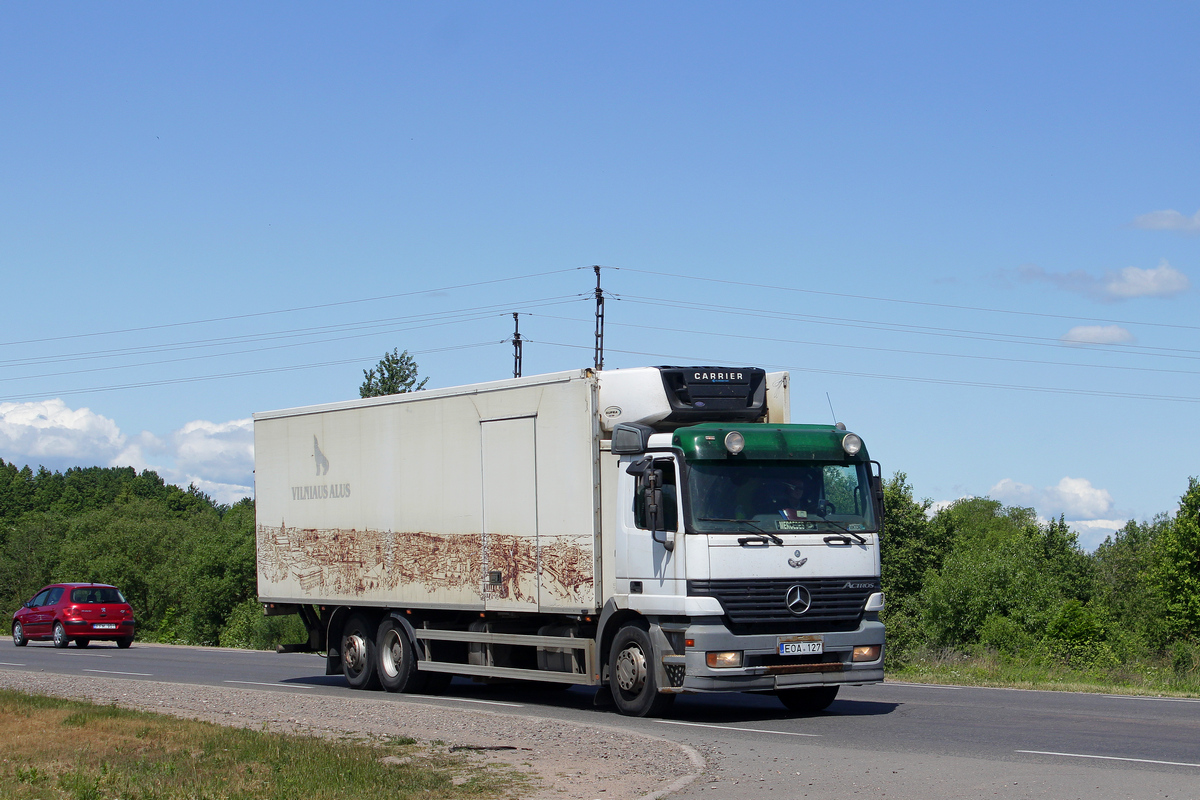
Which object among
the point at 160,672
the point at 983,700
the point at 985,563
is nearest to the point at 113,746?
the point at 983,700

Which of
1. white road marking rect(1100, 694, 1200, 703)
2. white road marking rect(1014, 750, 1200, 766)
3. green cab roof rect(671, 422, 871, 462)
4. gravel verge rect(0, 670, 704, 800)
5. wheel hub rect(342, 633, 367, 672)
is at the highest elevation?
green cab roof rect(671, 422, 871, 462)

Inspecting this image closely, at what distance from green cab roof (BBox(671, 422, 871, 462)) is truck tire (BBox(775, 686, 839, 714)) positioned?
8.82ft

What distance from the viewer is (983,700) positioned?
15602 mm

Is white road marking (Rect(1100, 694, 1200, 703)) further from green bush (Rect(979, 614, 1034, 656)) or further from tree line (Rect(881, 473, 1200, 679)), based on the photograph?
green bush (Rect(979, 614, 1034, 656))

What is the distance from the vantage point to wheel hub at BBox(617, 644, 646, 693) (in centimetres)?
1356

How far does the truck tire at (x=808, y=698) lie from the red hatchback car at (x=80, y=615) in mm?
22964

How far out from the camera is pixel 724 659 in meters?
12.9

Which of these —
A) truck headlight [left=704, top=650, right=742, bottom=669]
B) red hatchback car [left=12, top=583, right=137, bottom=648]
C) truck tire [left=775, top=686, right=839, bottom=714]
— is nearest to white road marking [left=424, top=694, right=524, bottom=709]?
truck tire [left=775, top=686, right=839, bottom=714]

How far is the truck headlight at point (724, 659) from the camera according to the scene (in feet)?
42.1

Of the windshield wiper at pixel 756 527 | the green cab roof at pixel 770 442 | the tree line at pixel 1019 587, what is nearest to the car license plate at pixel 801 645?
the windshield wiper at pixel 756 527

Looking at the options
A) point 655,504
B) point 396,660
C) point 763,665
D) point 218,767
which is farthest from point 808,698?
point 218,767

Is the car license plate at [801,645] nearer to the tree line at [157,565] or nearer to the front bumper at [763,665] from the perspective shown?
the front bumper at [763,665]

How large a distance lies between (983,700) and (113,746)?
9992mm

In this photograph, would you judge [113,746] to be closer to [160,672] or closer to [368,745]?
[368,745]
